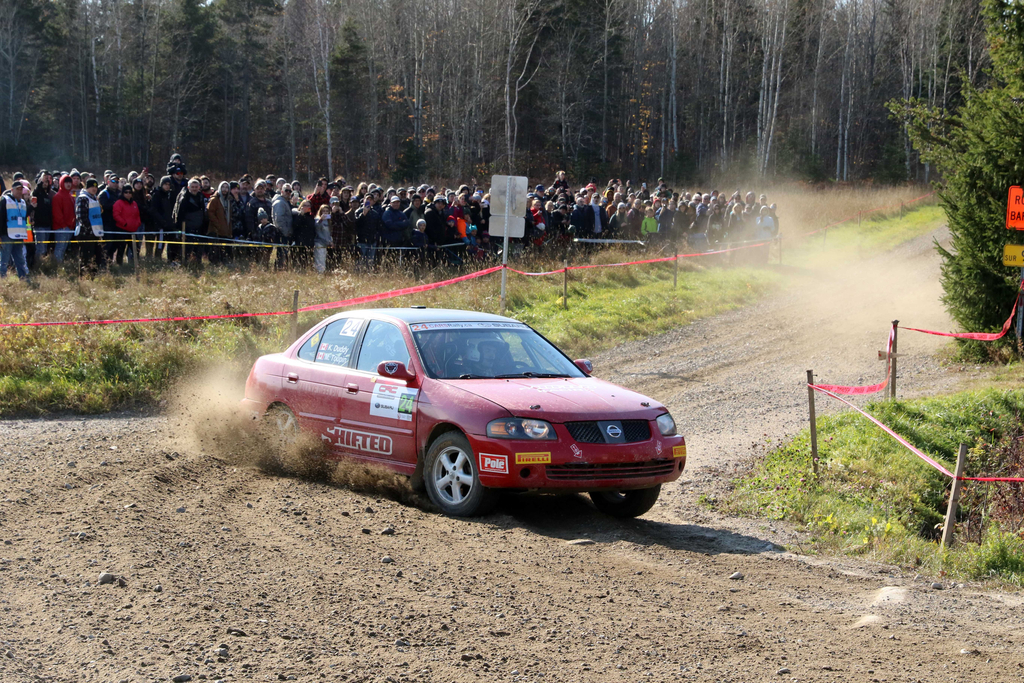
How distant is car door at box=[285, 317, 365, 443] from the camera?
8773mm

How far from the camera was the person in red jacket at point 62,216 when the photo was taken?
18.8 meters

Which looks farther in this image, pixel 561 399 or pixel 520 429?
pixel 561 399

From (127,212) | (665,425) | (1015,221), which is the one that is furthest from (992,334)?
(127,212)

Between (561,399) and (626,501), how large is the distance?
1.15m

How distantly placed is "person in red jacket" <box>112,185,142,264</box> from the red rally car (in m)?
11.4

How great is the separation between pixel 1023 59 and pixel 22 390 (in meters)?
16.0

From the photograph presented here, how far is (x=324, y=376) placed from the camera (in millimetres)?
8945

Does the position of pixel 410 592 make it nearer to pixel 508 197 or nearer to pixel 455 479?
pixel 455 479

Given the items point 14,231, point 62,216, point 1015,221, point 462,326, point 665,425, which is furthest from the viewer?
point 62,216

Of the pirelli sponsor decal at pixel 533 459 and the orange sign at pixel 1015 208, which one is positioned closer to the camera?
the pirelli sponsor decal at pixel 533 459

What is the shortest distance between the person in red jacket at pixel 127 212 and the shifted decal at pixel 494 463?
14.3m

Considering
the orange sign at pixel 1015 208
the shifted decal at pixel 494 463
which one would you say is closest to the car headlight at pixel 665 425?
the shifted decal at pixel 494 463

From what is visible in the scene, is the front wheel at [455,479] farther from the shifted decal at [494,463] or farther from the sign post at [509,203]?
the sign post at [509,203]

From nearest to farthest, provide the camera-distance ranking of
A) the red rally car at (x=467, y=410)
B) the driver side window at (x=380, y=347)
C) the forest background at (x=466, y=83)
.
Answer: the red rally car at (x=467, y=410)
the driver side window at (x=380, y=347)
the forest background at (x=466, y=83)
